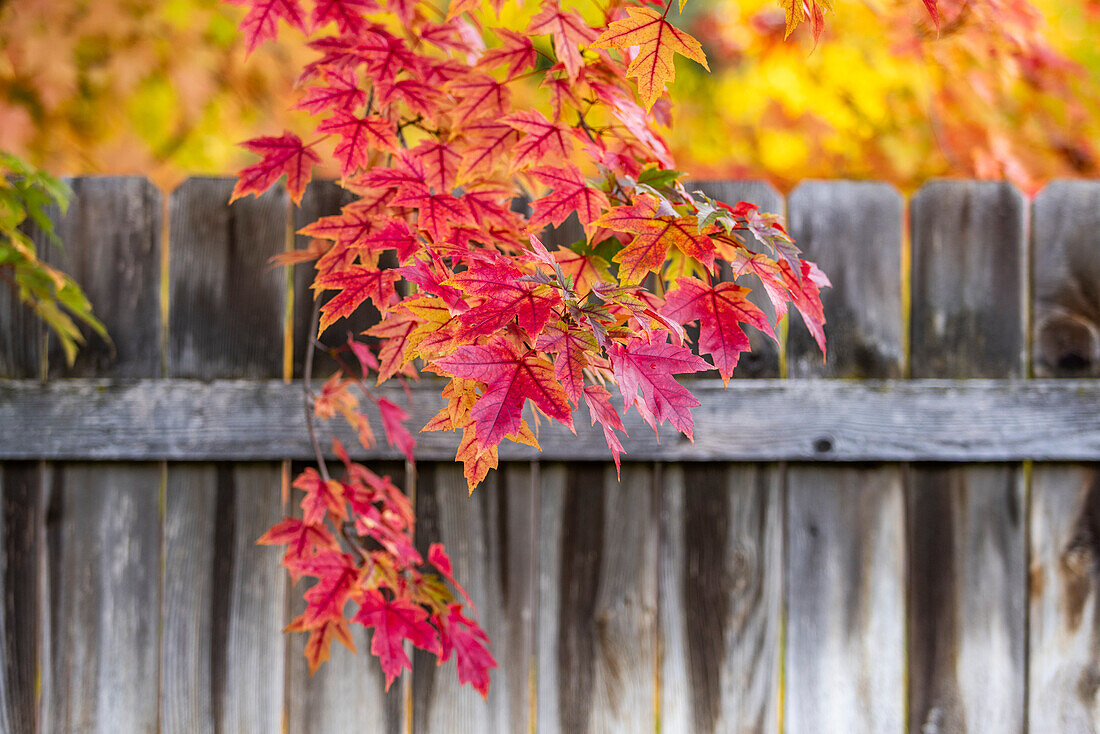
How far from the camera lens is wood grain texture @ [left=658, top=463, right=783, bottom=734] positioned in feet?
4.53

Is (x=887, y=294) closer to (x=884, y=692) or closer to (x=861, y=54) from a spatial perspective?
(x=884, y=692)

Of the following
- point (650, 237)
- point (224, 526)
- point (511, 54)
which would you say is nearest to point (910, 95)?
point (511, 54)

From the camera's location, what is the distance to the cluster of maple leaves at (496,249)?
0.67 metres

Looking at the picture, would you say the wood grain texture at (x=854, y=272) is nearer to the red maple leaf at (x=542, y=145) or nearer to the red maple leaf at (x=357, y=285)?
the red maple leaf at (x=542, y=145)

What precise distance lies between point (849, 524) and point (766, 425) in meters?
0.29

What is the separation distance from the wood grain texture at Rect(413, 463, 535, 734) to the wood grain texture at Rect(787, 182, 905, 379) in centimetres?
66

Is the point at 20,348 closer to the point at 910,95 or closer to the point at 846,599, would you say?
the point at 846,599

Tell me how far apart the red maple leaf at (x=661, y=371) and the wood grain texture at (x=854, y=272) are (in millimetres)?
750

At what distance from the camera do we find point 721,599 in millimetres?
1382

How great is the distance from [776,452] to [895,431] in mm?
240

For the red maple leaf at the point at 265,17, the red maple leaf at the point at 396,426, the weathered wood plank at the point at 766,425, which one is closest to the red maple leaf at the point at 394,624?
the red maple leaf at the point at 396,426

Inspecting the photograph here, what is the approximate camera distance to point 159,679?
136cm

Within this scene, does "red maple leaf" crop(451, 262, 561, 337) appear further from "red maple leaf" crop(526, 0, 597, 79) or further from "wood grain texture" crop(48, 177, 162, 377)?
"wood grain texture" crop(48, 177, 162, 377)

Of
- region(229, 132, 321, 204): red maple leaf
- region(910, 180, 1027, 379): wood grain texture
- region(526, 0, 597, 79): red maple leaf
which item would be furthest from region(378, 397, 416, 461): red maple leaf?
region(910, 180, 1027, 379): wood grain texture
